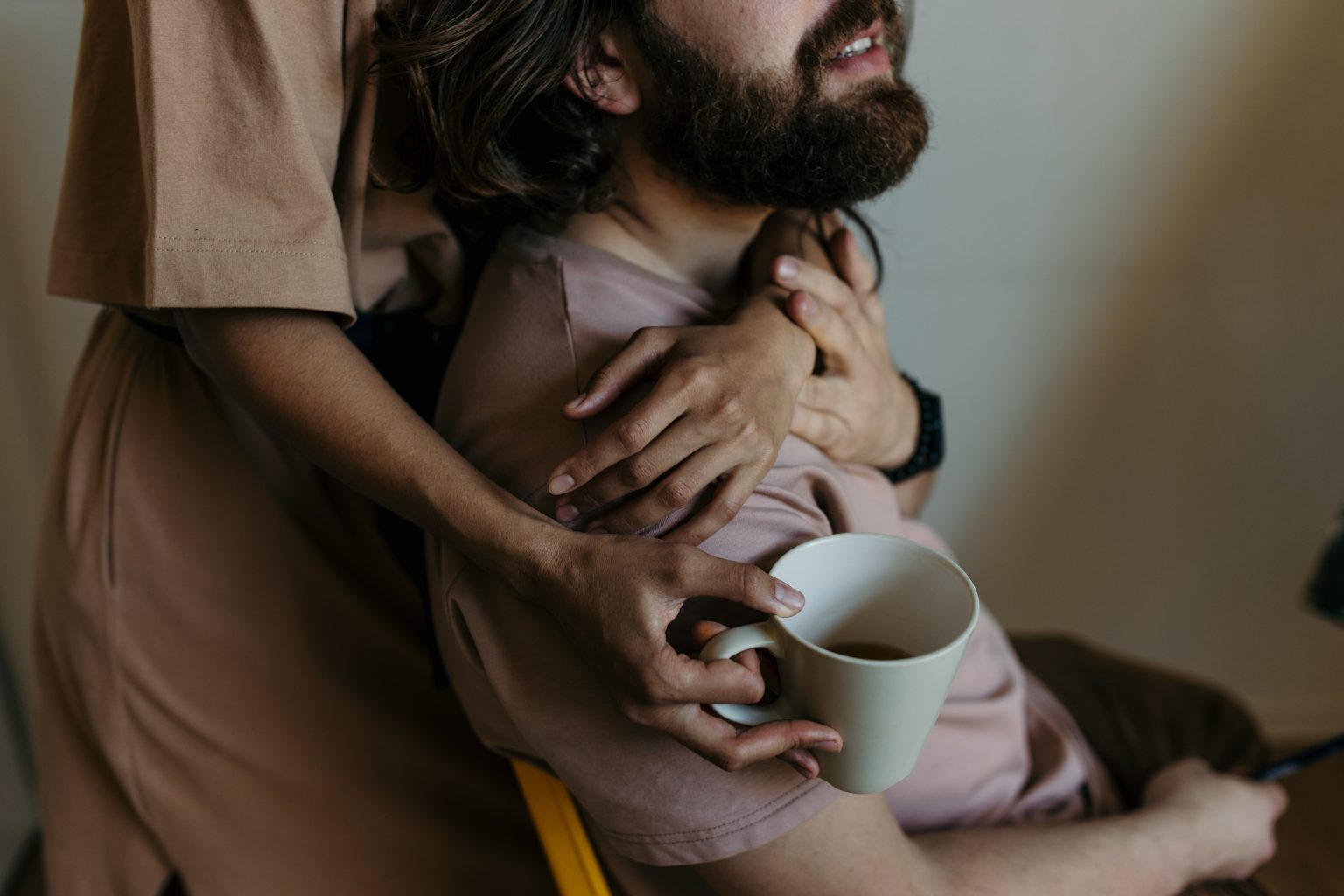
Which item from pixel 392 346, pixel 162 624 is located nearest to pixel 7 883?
pixel 162 624

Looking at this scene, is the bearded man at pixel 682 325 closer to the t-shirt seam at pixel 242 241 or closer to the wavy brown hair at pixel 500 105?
the wavy brown hair at pixel 500 105

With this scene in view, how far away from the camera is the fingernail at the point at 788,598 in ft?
1.84

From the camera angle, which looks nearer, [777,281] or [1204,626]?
[777,281]

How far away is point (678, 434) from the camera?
0.61 meters

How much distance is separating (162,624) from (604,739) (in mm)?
462

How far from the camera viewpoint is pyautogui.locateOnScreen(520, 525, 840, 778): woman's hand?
1.82 feet

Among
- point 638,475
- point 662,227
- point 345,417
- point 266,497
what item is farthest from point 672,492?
point 266,497

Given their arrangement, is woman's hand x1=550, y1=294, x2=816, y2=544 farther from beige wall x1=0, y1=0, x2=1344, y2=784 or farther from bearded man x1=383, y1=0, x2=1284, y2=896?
beige wall x1=0, y1=0, x2=1344, y2=784

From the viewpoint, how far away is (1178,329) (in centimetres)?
135

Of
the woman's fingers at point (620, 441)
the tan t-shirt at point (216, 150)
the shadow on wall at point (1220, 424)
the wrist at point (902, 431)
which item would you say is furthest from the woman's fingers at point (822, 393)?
the shadow on wall at point (1220, 424)

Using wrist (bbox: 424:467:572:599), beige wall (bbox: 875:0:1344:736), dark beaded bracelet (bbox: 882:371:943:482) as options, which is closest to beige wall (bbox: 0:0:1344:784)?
beige wall (bbox: 875:0:1344:736)

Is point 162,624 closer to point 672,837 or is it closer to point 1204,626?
point 672,837

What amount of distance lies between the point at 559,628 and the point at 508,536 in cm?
8

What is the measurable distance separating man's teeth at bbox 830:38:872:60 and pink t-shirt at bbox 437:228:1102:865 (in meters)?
0.22
